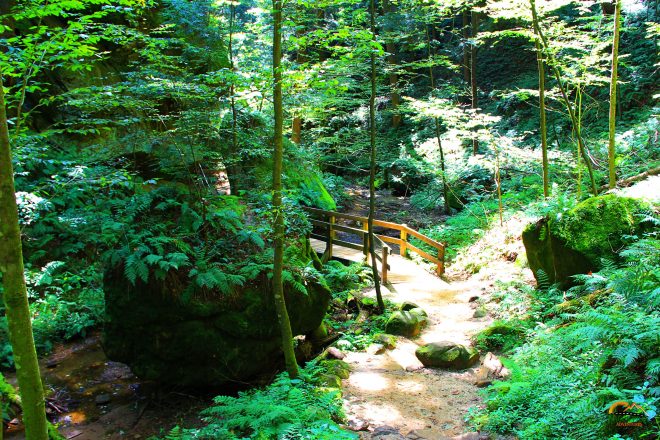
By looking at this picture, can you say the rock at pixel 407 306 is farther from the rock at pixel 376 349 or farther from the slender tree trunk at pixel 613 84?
the slender tree trunk at pixel 613 84

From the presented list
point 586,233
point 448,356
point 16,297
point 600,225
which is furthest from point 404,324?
point 16,297

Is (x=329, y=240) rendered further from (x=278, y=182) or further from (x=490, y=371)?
(x=278, y=182)

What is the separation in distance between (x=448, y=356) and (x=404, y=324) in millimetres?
1444

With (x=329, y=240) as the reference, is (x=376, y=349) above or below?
below

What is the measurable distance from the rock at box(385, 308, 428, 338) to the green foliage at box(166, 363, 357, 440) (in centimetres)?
268

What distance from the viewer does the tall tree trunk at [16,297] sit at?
2859mm

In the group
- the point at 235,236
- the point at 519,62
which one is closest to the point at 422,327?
the point at 235,236

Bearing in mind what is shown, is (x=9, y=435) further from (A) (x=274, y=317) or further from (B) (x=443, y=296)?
(B) (x=443, y=296)

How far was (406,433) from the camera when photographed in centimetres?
488

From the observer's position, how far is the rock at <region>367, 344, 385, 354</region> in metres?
7.32

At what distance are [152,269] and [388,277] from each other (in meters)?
6.64

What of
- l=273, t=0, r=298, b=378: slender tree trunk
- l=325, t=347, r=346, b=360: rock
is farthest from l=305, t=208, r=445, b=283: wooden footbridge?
l=273, t=0, r=298, b=378: slender tree trunk

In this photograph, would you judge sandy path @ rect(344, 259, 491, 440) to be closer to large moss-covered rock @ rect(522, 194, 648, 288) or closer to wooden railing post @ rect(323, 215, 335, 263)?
large moss-covered rock @ rect(522, 194, 648, 288)

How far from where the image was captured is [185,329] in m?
6.00
